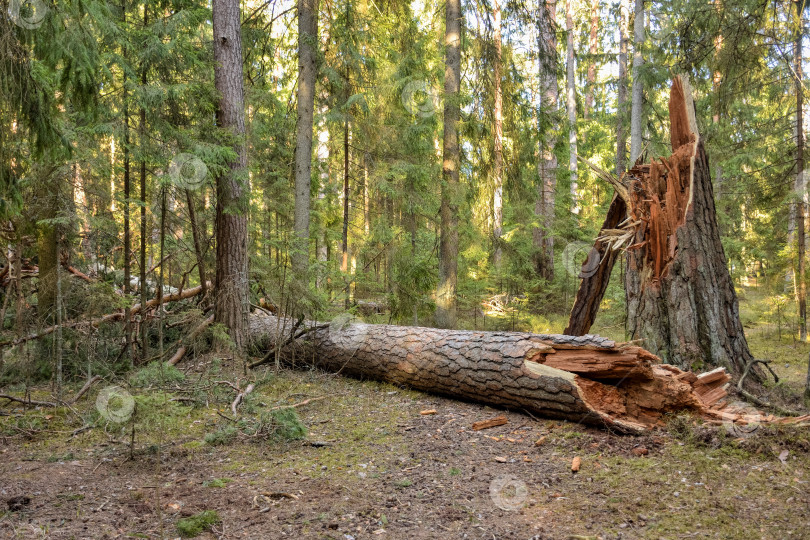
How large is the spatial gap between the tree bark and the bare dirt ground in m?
2.97

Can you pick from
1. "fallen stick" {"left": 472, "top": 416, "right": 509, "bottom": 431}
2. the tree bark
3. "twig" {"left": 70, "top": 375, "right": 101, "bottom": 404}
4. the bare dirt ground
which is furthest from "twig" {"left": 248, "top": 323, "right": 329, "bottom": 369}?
"fallen stick" {"left": 472, "top": 416, "right": 509, "bottom": 431}

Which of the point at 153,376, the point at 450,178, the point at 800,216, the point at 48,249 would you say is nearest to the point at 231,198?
the point at 48,249

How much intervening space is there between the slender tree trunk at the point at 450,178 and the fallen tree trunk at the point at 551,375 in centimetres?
366

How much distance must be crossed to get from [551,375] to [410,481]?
6.52 ft

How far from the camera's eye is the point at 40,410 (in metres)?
5.60

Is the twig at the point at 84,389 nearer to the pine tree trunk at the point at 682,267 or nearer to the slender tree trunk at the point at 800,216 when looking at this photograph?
the pine tree trunk at the point at 682,267

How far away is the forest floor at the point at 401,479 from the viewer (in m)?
3.10

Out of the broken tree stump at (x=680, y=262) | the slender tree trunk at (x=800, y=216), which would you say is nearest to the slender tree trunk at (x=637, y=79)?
the slender tree trunk at (x=800, y=216)

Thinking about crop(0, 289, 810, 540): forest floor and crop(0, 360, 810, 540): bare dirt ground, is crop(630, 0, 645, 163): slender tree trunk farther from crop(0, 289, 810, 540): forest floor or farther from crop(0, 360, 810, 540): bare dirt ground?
crop(0, 360, 810, 540): bare dirt ground

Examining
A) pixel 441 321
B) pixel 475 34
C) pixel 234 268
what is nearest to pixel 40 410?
pixel 234 268

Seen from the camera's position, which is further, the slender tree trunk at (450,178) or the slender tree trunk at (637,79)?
the slender tree trunk at (637,79)

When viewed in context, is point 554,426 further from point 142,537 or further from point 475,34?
point 475,34

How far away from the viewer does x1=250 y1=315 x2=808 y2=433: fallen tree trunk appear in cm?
479

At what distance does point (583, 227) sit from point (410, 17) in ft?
24.8
